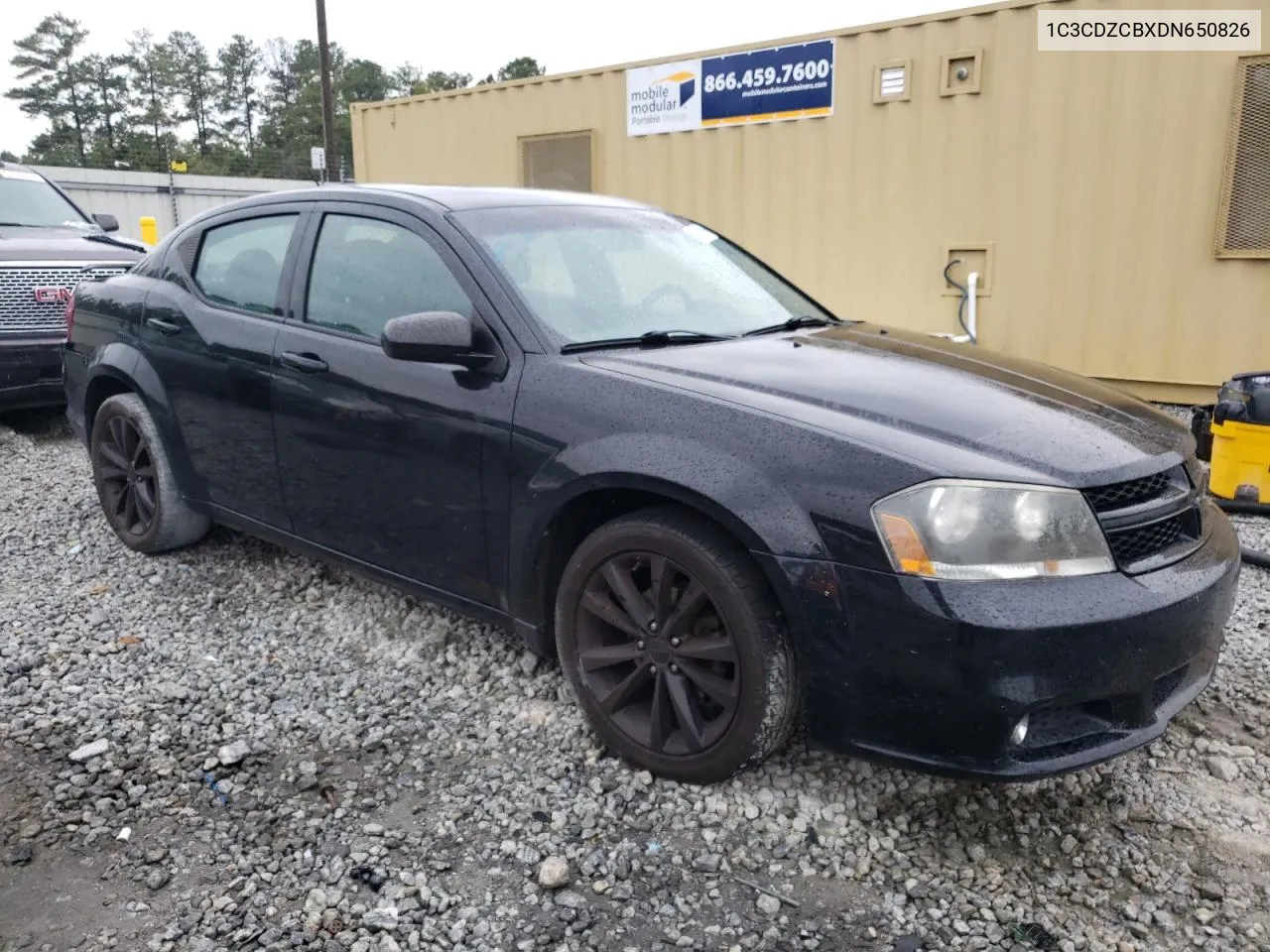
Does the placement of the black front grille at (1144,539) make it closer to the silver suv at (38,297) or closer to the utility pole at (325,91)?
the silver suv at (38,297)

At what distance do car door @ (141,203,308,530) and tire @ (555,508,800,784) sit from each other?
1.54 metres

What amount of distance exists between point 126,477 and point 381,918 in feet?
10.1

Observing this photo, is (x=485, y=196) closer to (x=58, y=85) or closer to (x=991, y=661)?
(x=991, y=661)

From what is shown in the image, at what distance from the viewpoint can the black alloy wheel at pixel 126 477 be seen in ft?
14.8

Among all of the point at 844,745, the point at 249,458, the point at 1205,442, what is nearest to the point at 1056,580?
the point at 844,745

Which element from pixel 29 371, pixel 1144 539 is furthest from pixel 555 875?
pixel 29 371

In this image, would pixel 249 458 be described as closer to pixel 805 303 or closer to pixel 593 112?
pixel 805 303

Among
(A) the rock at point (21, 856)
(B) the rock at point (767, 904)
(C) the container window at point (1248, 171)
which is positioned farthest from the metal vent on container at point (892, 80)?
(A) the rock at point (21, 856)

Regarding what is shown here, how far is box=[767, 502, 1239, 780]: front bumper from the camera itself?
2234mm

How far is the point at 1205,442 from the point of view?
5328 mm

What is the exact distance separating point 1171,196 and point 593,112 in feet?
17.5

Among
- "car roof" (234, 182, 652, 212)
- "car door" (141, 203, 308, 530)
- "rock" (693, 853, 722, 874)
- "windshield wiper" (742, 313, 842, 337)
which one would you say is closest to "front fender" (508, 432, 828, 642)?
"rock" (693, 853, 722, 874)

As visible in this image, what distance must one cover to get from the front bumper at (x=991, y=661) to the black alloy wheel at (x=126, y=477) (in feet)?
10.7

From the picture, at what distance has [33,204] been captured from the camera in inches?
318
